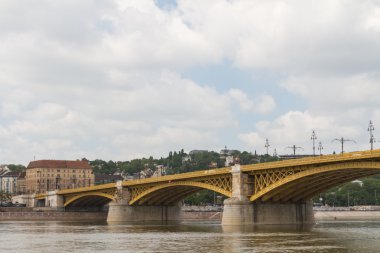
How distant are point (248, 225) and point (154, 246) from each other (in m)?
34.7

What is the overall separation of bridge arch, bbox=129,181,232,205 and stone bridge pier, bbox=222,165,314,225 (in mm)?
8636

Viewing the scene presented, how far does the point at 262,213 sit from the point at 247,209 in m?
2.68

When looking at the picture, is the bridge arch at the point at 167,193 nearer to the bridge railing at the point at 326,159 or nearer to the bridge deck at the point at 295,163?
the bridge deck at the point at 295,163

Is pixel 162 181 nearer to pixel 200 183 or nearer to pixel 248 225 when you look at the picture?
pixel 200 183

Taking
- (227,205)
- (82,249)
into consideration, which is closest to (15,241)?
(82,249)

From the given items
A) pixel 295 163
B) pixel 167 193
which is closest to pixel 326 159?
pixel 295 163

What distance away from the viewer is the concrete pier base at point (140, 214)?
414ft

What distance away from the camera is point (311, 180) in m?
84.1

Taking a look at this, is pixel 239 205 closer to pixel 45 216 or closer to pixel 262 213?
pixel 262 213

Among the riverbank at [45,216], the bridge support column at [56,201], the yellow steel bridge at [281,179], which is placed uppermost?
the yellow steel bridge at [281,179]

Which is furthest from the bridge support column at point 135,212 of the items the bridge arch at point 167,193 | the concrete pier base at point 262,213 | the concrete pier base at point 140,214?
the concrete pier base at point 262,213

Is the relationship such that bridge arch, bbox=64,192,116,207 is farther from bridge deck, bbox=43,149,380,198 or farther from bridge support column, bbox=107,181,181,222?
bridge deck, bbox=43,149,380,198

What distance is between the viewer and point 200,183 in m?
98.5

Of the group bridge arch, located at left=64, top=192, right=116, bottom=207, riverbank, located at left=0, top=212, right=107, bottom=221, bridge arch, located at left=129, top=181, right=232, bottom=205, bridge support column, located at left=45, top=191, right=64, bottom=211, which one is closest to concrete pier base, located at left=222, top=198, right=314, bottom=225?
bridge arch, located at left=129, top=181, right=232, bottom=205
